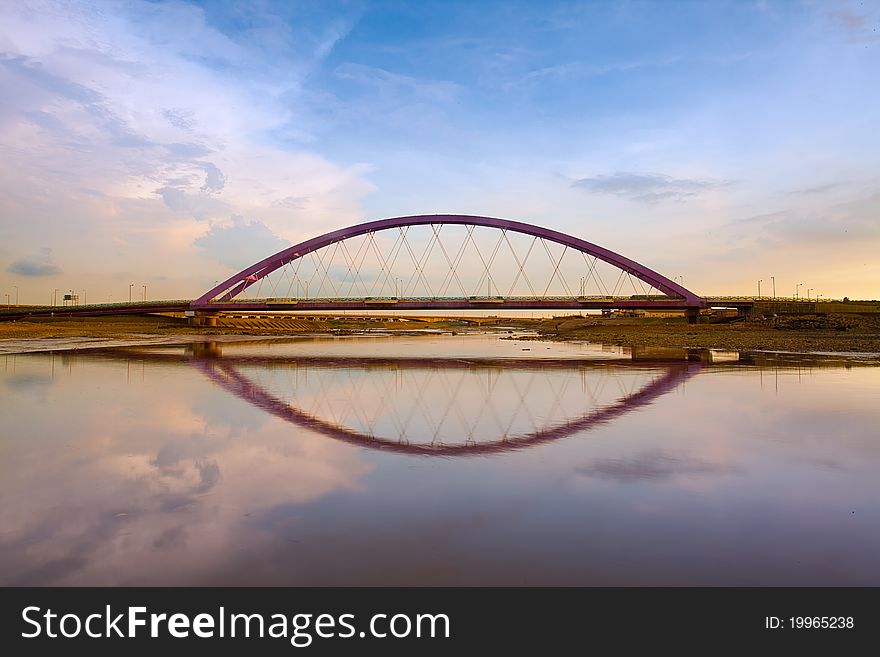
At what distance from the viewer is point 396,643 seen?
3.45 metres

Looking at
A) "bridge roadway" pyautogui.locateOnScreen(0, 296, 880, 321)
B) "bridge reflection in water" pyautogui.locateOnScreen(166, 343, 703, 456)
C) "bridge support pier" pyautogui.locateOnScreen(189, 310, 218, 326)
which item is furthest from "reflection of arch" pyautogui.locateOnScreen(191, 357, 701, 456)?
"bridge support pier" pyautogui.locateOnScreen(189, 310, 218, 326)

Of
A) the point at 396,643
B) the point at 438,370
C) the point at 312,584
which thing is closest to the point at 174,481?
the point at 312,584

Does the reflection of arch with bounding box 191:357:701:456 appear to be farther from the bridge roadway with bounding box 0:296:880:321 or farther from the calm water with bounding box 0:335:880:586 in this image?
the bridge roadway with bounding box 0:296:880:321

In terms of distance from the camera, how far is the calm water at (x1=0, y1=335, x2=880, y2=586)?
4.12 metres

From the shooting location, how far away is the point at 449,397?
14133mm

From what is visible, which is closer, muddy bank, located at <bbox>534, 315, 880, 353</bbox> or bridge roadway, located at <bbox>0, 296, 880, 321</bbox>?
muddy bank, located at <bbox>534, 315, 880, 353</bbox>

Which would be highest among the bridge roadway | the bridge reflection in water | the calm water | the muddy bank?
the bridge roadway

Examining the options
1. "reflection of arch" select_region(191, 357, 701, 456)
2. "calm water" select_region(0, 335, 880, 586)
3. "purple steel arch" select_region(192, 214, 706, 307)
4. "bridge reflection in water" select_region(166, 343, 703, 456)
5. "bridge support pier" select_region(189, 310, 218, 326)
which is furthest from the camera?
"bridge support pier" select_region(189, 310, 218, 326)

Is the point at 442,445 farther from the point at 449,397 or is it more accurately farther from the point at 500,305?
the point at 500,305

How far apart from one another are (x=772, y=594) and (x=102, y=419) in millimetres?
11187

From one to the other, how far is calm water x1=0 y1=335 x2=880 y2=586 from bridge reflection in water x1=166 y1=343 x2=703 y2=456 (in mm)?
113

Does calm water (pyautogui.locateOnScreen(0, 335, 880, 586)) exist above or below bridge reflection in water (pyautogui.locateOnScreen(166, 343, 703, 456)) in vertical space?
below

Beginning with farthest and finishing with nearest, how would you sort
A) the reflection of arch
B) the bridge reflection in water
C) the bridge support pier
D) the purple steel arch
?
the bridge support pier → the purple steel arch → the bridge reflection in water → the reflection of arch

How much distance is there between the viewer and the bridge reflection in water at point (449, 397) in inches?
371
